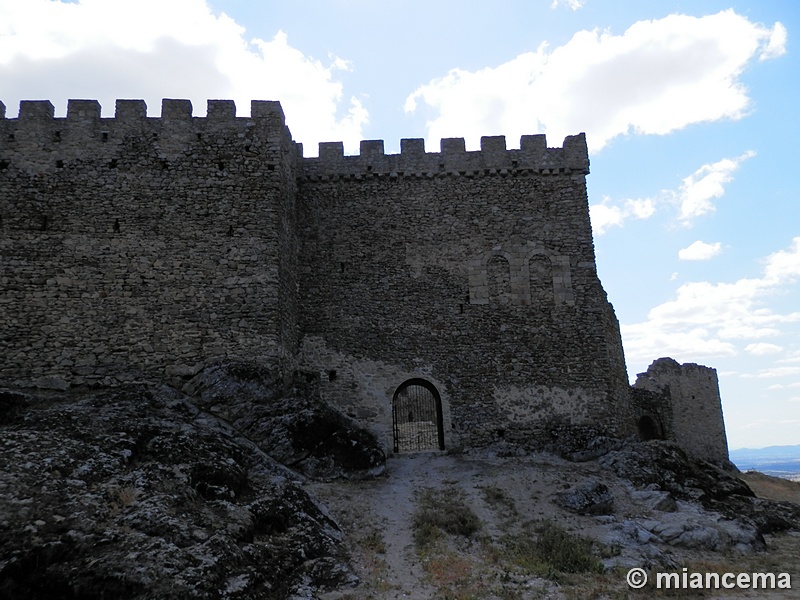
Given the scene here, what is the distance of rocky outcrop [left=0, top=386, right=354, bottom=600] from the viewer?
6473mm

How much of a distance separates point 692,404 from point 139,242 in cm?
2172

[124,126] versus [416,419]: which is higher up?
[124,126]

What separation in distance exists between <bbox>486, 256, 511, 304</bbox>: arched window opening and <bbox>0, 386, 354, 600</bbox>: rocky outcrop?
771 cm

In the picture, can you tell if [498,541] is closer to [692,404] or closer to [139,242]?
[139,242]

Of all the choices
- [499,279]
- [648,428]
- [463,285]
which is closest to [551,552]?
[463,285]

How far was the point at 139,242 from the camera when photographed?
43.9ft

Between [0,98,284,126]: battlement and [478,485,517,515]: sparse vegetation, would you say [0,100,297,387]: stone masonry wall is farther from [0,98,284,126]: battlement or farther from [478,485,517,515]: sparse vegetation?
[478,485,517,515]: sparse vegetation

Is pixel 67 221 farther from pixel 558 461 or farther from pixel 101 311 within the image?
pixel 558 461

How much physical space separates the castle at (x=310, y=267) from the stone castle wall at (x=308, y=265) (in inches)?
1.9

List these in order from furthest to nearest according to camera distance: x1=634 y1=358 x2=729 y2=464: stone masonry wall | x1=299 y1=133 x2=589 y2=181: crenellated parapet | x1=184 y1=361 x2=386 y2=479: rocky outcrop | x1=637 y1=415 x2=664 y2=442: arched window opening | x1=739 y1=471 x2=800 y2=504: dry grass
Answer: x1=634 y1=358 x2=729 y2=464: stone masonry wall
x1=637 y1=415 x2=664 y2=442: arched window opening
x1=739 y1=471 x2=800 y2=504: dry grass
x1=299 y1=133 x2=589 y2=181: crenellated parapet
x1=184 y1=361 x2=386 y2=479: rocky outcrop

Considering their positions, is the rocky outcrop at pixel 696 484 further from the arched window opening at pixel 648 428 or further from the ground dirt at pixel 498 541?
the arched window opening at pixel 648 428

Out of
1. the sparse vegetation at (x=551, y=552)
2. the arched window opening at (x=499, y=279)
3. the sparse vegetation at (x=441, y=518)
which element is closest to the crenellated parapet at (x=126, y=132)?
the arched window opening at (x=499, y=279)

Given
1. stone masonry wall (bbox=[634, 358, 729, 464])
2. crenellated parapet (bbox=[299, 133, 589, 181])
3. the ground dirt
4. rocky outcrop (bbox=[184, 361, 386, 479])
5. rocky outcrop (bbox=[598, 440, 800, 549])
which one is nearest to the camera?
the ground dirt

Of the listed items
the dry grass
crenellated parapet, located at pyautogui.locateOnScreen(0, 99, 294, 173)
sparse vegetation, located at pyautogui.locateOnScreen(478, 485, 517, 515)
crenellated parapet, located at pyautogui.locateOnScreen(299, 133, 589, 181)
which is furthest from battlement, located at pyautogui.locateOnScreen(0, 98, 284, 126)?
the dry grass
